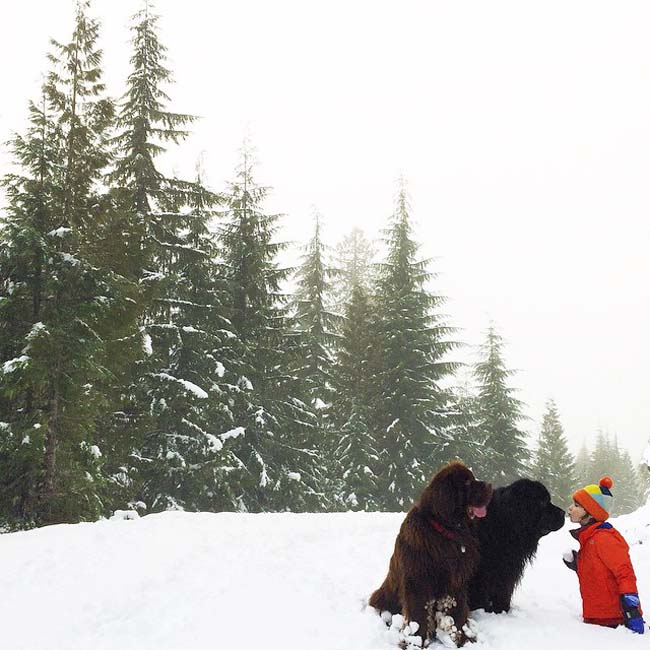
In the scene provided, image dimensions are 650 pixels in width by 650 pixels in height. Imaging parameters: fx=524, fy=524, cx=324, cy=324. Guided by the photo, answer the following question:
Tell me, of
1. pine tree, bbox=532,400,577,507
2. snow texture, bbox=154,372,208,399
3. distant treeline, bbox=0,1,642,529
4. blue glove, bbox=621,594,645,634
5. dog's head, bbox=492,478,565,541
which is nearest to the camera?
blue glove, bbox=621,594,645,634

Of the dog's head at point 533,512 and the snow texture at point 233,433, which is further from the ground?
the dog's head at point 533,512

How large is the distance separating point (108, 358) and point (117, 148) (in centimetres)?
795

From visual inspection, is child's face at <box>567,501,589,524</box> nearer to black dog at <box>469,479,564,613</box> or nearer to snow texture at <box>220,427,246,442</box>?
black dog at <box>469,479,564,613</box>

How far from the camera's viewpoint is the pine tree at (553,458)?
34906mm

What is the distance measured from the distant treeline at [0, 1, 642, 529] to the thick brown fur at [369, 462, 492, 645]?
26.0 ft

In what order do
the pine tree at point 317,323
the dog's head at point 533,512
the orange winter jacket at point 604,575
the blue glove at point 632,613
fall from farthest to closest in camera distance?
the pine tree at point 317,323, the dog's head at point 533,512, the orange winter jacket at point 604,575, the blue glove at point 632,613

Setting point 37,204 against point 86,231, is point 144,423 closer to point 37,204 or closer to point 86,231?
point 86,231

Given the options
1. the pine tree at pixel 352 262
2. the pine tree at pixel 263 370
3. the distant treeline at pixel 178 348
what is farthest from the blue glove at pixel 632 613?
the pine tree at pixel 352 262

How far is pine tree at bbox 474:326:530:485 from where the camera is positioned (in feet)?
90.5

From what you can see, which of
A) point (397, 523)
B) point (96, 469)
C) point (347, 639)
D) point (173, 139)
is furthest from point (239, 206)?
point (347, 639)

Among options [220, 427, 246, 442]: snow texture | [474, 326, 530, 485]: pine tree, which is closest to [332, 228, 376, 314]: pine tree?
[474, 326, 530, 485]: pine tree

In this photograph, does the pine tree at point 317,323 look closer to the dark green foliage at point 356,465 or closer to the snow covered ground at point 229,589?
the dark green foliage at point 356,465

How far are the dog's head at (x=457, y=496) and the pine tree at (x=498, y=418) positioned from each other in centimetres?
2385

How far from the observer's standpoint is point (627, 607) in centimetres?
424
